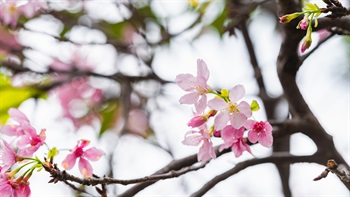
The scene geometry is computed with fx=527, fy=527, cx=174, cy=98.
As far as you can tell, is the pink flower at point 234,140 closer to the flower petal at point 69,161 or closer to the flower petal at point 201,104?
the flower petal at point 201,104

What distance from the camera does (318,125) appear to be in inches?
37.9

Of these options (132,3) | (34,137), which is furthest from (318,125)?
(132,3)

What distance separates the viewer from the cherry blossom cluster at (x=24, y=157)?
0.89 metres

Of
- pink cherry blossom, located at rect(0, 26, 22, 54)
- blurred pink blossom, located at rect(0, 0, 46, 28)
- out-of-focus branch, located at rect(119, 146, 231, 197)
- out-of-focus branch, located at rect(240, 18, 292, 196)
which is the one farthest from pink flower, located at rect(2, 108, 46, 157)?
pink cherry blossom, located at rect(0, 26, 22, 54)

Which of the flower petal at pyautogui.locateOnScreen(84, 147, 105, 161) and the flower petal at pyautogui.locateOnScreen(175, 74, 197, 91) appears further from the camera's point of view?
the flower petal at pyautogui.locateOnScreen(84, 147, 105, 161)

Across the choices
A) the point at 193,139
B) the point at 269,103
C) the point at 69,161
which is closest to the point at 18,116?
the point at 69,161

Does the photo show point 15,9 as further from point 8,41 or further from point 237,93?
point 237,93

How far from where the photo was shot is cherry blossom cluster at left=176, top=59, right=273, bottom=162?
0.84 m

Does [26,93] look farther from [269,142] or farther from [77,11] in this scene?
[269,142]

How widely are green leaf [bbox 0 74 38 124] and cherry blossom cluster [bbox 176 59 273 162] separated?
855mm

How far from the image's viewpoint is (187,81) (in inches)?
34.5

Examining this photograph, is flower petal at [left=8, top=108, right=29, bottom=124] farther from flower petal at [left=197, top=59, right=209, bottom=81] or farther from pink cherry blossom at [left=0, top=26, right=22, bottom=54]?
pink cherry blossom at [left=0, top=26, right=22, bottom=54]

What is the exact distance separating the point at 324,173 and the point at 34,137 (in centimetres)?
51

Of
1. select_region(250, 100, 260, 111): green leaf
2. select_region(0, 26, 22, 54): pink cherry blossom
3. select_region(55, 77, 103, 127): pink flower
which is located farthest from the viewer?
select_region(55, 77, 103, 127): pink flower
